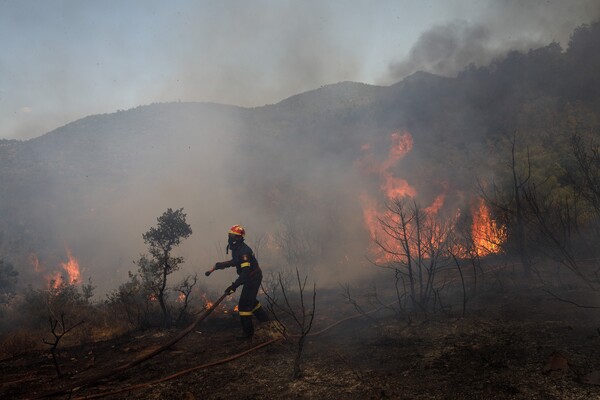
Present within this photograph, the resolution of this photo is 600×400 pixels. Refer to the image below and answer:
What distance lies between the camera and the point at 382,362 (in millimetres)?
5070

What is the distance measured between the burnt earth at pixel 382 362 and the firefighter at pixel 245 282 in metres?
0.46

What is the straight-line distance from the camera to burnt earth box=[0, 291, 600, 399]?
13.0 feet

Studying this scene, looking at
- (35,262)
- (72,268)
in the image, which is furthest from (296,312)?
(35,262)

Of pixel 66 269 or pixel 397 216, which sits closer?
pixel 397 216

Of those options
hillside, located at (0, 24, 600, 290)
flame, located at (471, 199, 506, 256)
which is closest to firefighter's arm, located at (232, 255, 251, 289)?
flame, located at (471, 199, 506, 256)

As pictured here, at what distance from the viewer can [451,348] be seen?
17.0 feet

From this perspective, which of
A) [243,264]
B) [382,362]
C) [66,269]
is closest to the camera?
[382,362]

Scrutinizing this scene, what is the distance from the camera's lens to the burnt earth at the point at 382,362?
397 cm

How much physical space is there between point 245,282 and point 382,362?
336 cm

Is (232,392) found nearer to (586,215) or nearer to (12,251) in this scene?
(586,215)

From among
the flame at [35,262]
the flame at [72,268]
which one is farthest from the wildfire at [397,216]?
the flame at [35,262]

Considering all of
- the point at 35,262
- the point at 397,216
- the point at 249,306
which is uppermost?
the point at 35,262

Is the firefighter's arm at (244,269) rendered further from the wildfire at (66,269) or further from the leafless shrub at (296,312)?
the wildfire at (66,269)

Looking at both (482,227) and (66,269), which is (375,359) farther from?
(66,269)
